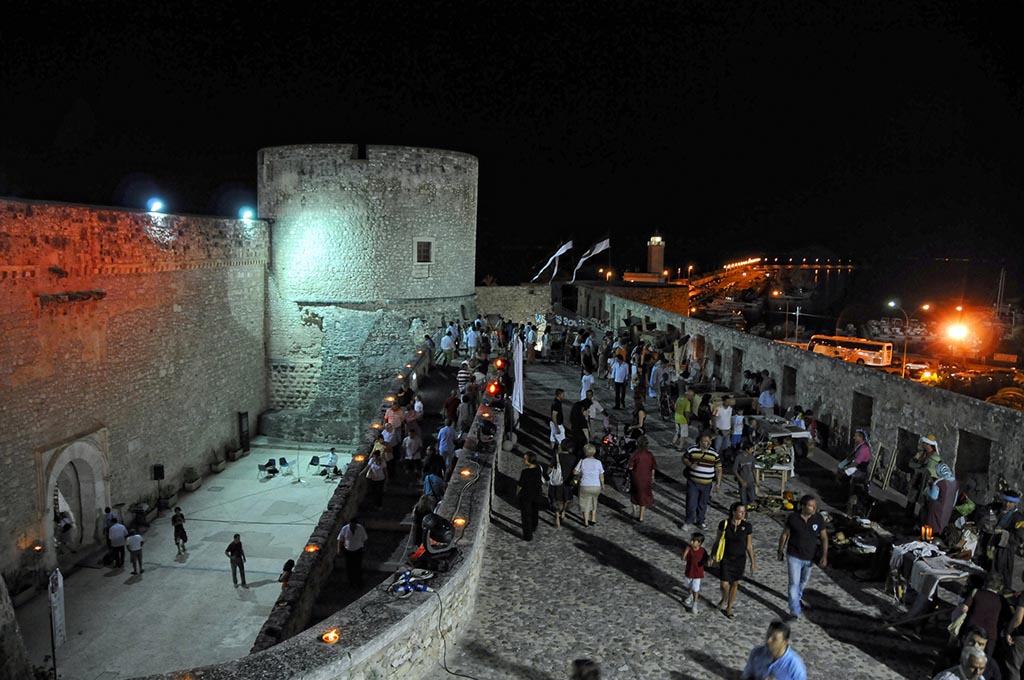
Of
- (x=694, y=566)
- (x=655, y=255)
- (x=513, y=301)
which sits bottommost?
(x=694, y=566)

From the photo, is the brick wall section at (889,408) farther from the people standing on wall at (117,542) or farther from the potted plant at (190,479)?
the potted plant at (190,479)

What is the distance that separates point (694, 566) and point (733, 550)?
405mm

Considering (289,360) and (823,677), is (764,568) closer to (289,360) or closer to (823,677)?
(823,677)

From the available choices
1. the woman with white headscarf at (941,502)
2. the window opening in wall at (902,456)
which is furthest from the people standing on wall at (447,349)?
the woman with white headscarf at (941,502)

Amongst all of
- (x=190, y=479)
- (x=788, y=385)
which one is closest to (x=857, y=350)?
(x=788, y=385)

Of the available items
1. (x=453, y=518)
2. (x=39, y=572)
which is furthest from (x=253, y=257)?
(x=453, y=518)

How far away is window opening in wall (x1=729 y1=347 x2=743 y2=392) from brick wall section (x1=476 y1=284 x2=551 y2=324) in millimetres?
20398

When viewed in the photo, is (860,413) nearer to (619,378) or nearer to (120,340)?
(619,378)

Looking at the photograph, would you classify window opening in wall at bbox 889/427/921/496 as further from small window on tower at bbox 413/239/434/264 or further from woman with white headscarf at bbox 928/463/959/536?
small window on tower at bbox 413/239/434/264

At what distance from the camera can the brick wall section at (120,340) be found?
41.3 feet

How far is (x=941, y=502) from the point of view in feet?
28.3

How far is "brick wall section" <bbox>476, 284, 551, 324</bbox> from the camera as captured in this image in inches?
1451

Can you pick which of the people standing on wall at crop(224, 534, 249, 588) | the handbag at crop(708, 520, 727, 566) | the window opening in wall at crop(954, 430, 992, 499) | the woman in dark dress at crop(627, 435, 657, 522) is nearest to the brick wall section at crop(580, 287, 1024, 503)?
the window opening in wall at crop(954, 430, 992, 499)

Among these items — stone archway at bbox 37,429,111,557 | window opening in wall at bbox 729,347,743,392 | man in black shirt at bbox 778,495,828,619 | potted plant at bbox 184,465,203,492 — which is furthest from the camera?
potted plant at bbox 184,465,203,492
